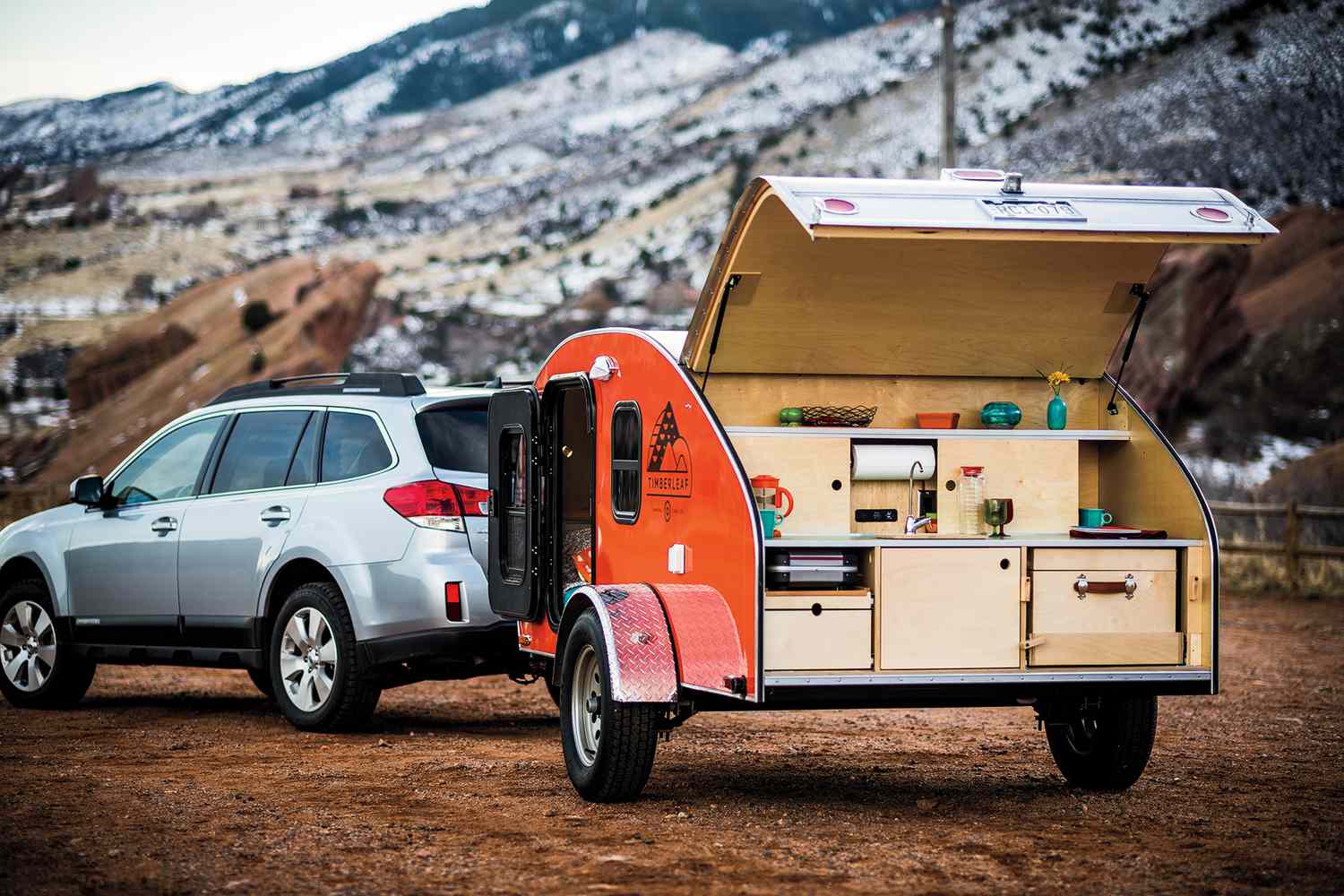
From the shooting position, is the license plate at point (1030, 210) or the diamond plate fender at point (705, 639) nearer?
the diamond plate fender at point (705, 639)

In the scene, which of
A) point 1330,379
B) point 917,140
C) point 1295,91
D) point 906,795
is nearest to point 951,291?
point 906,795

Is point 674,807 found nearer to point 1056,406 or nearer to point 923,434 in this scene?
point 923,434

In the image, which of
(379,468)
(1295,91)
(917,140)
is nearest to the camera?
(379,468)

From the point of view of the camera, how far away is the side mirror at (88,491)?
1051 cm

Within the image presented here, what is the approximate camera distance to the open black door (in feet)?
27.9

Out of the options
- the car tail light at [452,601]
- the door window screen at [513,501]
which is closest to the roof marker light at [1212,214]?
the door window screen at [513,501]

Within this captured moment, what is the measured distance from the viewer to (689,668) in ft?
22.8

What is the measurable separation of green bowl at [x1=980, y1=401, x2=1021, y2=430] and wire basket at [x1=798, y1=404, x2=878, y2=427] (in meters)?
0.65

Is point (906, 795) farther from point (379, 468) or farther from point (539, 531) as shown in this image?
point (379, 468)

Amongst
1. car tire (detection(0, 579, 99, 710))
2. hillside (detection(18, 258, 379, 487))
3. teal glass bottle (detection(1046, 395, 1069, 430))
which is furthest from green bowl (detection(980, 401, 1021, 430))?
hillside (detection(18, 258, 379, 487))

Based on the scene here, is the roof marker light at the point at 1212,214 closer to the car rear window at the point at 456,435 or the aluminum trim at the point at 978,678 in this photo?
the aluminum trim at the point at 978,678

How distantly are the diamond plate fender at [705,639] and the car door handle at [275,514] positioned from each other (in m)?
3.35

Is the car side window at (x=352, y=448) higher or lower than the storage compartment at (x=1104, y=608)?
higher

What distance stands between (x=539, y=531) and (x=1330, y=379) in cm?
2744
